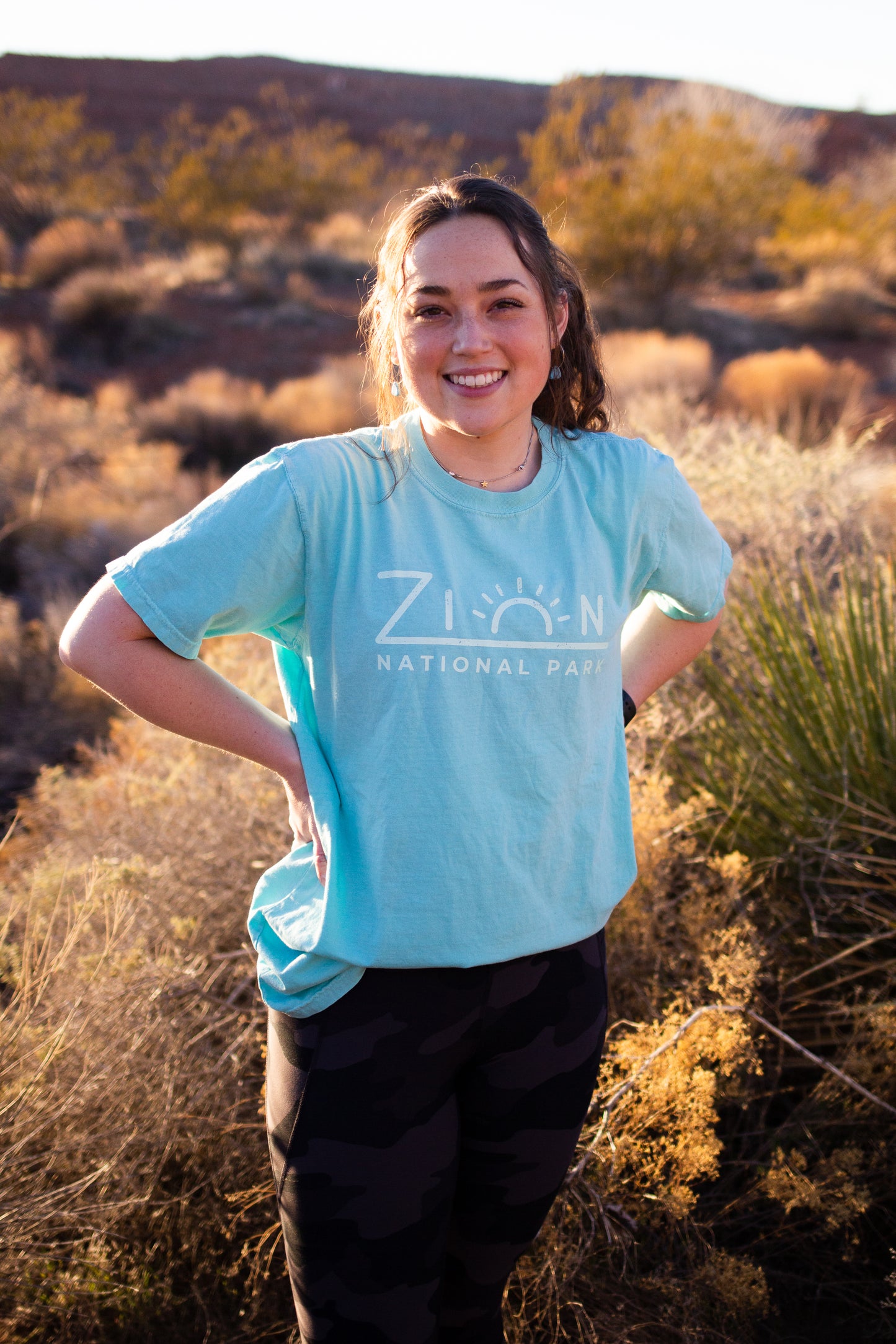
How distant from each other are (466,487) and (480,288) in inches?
12.1

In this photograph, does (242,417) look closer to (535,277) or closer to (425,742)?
(535,277)

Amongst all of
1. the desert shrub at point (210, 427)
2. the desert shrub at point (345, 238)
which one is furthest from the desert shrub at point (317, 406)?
the desert shrub at point (345, 238)

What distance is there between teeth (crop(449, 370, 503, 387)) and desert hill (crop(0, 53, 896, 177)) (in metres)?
41.8

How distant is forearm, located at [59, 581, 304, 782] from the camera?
1262 millimetres

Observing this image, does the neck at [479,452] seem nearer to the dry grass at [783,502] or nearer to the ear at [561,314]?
the ear at [561,314]

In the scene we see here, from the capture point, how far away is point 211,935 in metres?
2.70

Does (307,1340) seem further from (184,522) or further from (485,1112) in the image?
(184,522)

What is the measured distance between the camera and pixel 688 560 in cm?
162

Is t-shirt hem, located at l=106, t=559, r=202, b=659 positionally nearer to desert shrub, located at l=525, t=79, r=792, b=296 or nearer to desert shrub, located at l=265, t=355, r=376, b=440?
desert shrub, located at l=265, t=355, r=376, b=440

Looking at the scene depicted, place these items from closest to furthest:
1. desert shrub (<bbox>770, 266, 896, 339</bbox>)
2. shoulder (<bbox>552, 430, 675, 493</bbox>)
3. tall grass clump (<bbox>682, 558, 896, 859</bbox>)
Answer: shoulder (<bbox>552, 430, 675, 493</bbox>), tall grass clump (<bbox>682, 558, 896, 859</bbox>), desert shrub (<bbox>770, 266, 896, 339</bbox>)

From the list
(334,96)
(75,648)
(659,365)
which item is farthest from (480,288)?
(334,96)

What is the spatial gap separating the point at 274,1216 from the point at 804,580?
2689 millimetres

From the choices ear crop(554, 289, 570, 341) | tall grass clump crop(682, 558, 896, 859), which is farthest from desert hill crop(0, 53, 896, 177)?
ear crop(554, 289, 570, 341)

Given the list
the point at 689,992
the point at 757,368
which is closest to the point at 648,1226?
the point at 689,992
